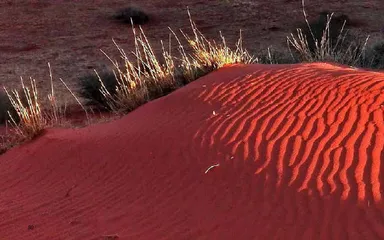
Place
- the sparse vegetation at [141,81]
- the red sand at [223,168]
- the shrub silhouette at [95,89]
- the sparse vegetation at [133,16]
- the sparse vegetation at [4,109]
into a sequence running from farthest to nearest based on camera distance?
the sparse vegetation at [133,16] < the shrub silhouette at [95,89] < the sparse vegetation at [4,109] < the sparse vegetation at [141,81] < the red sand at [223,168]

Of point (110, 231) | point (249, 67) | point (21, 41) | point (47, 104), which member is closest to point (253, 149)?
point (110, 231)

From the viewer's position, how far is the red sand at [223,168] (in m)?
5.97

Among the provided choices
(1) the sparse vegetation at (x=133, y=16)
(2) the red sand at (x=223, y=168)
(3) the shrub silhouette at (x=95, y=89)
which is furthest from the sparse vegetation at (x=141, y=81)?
(1) the sparse vegetation at (x=133, y=16)

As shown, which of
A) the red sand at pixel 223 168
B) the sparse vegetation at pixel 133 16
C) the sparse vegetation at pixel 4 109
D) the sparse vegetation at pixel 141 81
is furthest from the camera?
the sparse vegetation at pixel 133 16

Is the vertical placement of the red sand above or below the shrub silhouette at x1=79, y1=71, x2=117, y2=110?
above

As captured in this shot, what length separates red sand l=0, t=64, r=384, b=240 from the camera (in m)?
5.97

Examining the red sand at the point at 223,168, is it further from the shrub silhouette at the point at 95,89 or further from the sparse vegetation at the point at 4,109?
the shrub silhouette at the point at 95,89

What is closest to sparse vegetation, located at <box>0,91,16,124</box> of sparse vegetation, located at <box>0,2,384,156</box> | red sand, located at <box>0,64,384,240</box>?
sparse vegetation, located at <box>0,2,384,156</box>

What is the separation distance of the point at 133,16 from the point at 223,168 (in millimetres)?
19220

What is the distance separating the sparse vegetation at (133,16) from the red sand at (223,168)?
15.7m

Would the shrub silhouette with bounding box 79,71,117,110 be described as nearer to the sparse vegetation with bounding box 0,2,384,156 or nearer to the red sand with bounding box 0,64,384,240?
the sparse vegetation with bounding box 0,2,384,156

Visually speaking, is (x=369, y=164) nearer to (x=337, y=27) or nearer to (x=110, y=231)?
(x=110, y=231)

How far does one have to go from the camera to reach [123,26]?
25.5 meters

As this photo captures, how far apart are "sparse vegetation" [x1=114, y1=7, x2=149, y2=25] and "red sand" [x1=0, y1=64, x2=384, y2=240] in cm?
1570
